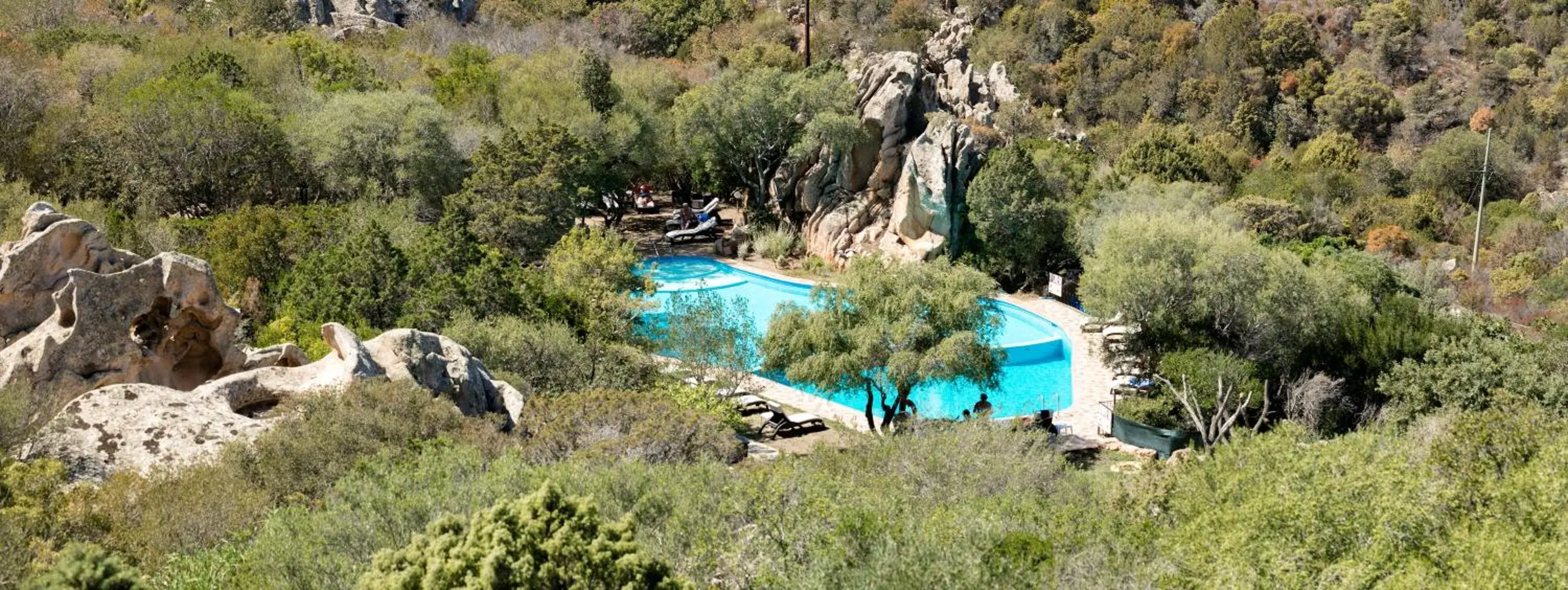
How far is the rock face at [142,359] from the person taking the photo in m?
14.7

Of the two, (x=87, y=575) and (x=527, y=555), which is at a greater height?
(x=87, y=575)

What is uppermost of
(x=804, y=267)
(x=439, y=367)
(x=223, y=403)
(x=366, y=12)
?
(x=366, y=12)

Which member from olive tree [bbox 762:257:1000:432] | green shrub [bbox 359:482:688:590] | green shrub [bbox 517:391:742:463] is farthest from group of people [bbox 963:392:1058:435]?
green shrub [bbox 359:482:688:590]

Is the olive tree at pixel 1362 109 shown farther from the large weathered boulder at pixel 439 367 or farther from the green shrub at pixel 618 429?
the large weathered boulder at pixel 439 367

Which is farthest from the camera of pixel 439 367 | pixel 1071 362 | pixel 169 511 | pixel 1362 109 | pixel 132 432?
pixel 1362 109

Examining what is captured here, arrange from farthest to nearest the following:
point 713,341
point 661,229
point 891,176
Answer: point 661,229 → point 891,176 → point 713,341

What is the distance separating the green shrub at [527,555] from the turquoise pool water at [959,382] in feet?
46.5

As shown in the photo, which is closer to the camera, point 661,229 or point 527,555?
point 527,555

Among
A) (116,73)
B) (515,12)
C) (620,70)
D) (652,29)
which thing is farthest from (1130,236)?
(515,12)

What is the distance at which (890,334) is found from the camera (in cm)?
2203

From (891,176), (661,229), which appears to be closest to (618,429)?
(891,176)

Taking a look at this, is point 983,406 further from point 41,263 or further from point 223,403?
point 41,263

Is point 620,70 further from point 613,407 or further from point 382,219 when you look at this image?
point 613,407

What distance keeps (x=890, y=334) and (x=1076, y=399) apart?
6.88 m
